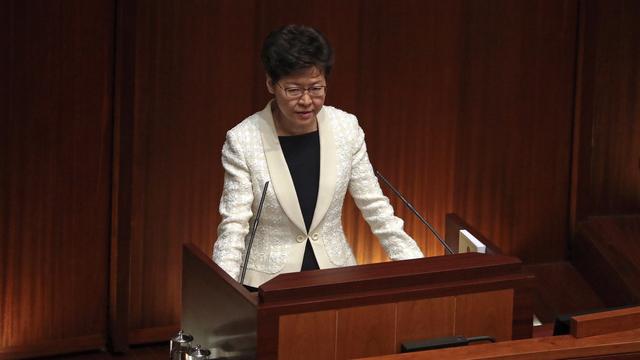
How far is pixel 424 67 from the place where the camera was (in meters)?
3.86

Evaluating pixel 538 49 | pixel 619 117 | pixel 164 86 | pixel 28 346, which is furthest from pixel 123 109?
pixel 619 117

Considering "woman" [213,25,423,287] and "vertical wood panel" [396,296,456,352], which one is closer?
"vertical wood panel" [396,296,456,352]

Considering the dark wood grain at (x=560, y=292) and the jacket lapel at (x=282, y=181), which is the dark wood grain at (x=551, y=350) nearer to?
the jacket lapel at (x=282, y=181)

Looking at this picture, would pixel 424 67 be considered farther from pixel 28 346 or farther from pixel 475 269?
pixel 475 269

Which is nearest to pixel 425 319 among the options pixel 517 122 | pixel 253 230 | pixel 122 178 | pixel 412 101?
pixel 253 230

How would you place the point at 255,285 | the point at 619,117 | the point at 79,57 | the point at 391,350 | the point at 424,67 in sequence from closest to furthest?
the point at 391,350 → the point at 255,285 → the point at 79,57 → the point at 424,67 → the point at 619,117

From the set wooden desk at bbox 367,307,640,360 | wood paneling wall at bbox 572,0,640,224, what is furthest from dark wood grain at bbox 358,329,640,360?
wood paneling wall at bbox 572,0,640,224

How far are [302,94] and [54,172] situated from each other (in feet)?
4.03

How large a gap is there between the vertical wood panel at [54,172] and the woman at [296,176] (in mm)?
1020

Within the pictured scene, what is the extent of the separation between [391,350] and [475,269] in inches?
8.0

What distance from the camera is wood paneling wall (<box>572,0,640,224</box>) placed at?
4.08 m

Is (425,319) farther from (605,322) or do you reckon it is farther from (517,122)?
(517,122)

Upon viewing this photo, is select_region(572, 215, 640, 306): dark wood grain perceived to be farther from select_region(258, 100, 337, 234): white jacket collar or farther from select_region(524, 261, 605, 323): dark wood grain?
select_region(258, 100, 337, 234): white jacket collar

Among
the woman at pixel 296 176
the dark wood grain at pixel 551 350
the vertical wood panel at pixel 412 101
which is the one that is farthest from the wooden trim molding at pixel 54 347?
the dark wood grain at pixel 551 350
